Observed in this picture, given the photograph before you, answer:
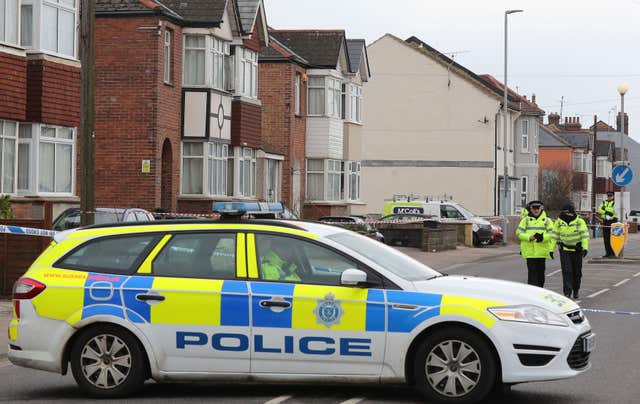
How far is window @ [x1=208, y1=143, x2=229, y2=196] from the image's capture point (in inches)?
1374

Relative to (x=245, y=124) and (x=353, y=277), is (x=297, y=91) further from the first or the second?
(x=353, y=277)

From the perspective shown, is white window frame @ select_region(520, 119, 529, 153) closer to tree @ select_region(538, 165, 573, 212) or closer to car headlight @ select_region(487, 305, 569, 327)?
tree @ select_region(538, 165, 573, 212)

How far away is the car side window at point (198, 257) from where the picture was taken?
9969 millimetres

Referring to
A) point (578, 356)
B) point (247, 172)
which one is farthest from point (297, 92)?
point (578, 356)

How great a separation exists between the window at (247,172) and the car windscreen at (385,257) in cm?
2727

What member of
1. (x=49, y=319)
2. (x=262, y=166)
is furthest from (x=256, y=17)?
(x=49, y=319)

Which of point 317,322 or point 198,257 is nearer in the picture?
point 317,322

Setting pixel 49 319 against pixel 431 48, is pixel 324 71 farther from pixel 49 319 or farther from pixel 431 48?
pixel 49 319

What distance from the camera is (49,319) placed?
10.1 metres

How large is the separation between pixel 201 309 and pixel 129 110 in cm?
2310

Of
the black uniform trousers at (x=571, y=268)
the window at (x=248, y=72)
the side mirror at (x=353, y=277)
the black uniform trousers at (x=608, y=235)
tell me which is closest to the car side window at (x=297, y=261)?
the side mirror at (x=353, y=277)

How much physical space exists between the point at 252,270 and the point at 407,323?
1.35 meters

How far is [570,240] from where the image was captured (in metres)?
20.0

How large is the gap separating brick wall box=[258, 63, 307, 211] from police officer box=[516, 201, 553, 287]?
2563 centimetres
